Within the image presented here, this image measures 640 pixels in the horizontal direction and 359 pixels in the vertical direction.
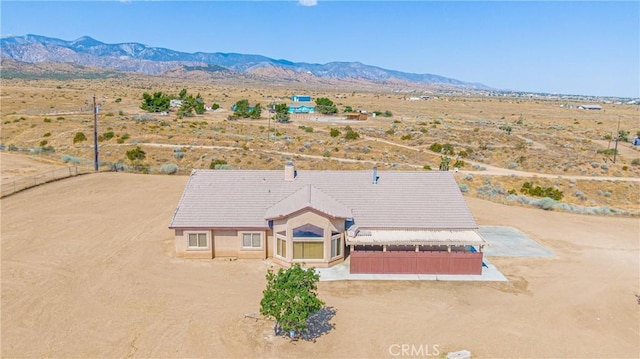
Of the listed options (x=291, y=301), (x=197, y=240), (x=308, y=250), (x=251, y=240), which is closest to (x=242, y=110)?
(x=197, y=240)

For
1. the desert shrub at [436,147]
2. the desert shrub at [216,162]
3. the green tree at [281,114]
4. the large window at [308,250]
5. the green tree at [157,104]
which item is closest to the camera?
the large window at [308,250]

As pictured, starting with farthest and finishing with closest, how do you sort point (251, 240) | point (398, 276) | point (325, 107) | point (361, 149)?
1. point (325, 107)
2. point (361, 149)
3. point (251, 240)
4. point (398, 276)

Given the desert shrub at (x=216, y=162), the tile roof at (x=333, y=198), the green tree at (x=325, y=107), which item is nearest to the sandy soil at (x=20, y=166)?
the desert shrub at (x=216, y=162)

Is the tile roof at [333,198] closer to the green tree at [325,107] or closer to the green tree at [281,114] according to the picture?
the green tree at [281,114]

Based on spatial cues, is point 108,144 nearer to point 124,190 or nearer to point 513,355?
point 124,190

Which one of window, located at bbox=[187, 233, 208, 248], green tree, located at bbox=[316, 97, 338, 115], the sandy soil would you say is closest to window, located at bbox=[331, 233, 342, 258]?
window, located at bbox=[187, 233, 208, 248]

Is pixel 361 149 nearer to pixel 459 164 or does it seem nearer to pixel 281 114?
pixel 459 164
